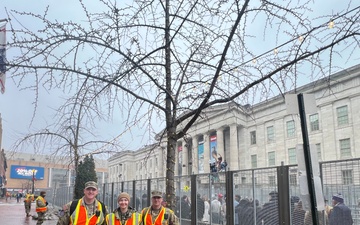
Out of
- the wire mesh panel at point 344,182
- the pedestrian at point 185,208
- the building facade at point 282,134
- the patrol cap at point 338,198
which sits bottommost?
the pedestrian at point 185,208

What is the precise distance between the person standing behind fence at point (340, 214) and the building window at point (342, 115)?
39.6 m

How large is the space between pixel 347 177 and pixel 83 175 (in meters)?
13.8

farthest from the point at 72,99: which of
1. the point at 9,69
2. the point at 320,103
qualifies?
the point at 320,103

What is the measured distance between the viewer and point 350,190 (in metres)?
7.41

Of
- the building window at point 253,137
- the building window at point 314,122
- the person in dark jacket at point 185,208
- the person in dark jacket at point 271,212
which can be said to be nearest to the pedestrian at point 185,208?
the person in dark jacket at point 185,208

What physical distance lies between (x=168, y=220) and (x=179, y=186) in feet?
25.8

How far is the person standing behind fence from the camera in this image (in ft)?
23.6

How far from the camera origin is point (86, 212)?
5.47 meters

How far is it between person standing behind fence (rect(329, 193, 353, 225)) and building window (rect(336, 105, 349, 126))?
1559 inches

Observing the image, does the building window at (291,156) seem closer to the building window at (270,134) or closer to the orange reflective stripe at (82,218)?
the building window at (270,134)

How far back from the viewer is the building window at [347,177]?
23.6ft

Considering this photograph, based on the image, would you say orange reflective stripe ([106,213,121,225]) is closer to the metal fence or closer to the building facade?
the metal fence

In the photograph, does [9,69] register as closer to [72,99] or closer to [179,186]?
[72,99]

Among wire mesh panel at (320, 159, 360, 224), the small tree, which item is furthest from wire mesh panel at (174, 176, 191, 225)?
the small tree
